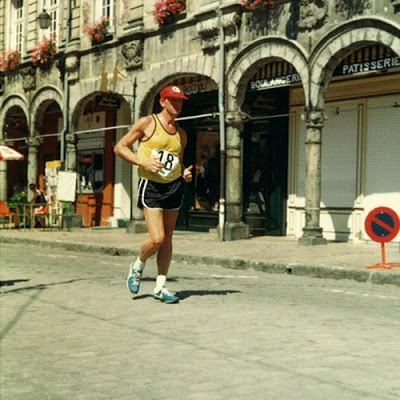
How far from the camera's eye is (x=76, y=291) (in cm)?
842

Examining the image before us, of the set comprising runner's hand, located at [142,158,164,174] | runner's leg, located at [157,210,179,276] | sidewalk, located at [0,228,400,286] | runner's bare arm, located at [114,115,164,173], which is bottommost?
sidewalk, located at [0,228,400,286]

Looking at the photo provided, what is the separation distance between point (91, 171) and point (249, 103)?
7932 mm

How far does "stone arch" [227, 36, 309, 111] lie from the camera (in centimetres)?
1557

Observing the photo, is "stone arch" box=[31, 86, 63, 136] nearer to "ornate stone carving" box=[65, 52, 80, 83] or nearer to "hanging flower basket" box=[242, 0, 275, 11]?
"ornate stone carving" box=[65, 52, 80, 83]

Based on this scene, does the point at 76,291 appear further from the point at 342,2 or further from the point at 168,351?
the point at 342,2

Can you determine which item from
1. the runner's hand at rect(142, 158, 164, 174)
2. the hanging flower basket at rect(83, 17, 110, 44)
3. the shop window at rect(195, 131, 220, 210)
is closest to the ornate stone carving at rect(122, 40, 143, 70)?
the hanging flower basket at rect(83, 17, 110, 44)

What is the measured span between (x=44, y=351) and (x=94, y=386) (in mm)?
1094

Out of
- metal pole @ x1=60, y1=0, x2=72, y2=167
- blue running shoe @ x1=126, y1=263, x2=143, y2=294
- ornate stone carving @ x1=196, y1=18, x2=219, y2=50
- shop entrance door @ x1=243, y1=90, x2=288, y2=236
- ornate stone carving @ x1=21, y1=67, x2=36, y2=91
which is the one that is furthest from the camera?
ornate stone carving @ x1=21, y1=67, x2=36, y2=91

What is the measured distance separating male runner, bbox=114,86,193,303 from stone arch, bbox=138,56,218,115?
1051cm

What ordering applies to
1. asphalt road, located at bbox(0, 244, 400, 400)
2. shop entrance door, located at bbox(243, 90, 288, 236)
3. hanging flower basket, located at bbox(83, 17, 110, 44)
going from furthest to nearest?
hanging flower basket, located at bbox(83, 17, 110, 44) → shop entrance door, located at bbox(243, 90, 288, 236) → asphalt road, located at bbox(0, 244, 400, 400)

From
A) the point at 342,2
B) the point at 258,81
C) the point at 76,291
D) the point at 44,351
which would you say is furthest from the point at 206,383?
the point at 258,81

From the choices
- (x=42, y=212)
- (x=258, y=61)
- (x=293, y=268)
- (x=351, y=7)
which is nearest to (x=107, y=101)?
(x=42, y=212)

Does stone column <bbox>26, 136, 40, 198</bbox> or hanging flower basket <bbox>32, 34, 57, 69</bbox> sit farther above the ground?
hanging flower basket <bbox>32, 34, 57, 69</bbox>

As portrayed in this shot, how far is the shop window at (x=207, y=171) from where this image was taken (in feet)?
67.1
